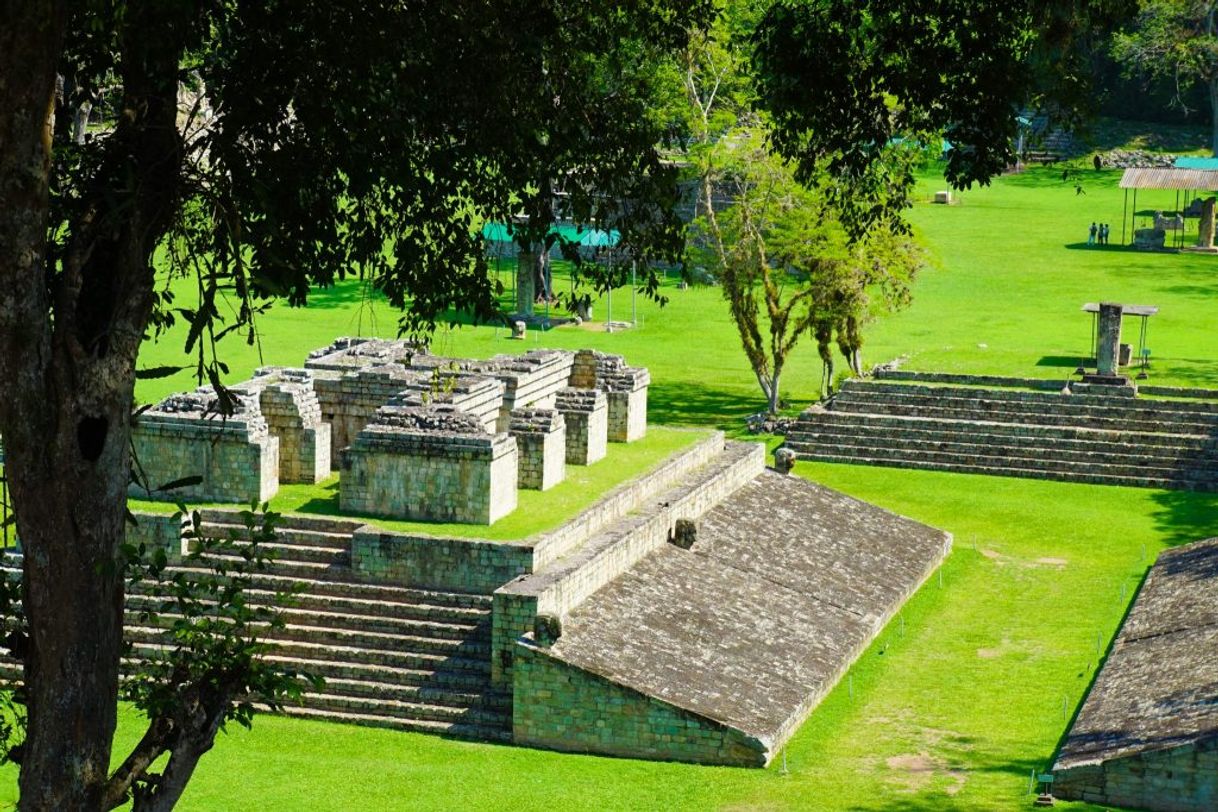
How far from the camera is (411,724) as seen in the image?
76.7ft

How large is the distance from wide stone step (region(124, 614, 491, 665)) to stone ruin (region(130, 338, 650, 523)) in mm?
1916

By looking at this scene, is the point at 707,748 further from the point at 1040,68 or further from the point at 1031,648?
the point at 1040,68

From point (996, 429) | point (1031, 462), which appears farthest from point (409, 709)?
point (996, 429)

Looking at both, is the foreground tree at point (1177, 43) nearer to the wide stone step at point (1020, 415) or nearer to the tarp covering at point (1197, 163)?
the tarp covering at point (1197, 163)

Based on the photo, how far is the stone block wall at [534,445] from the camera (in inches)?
1081

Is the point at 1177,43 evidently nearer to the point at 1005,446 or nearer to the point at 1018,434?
the point at 1018,434

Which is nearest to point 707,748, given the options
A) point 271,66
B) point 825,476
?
point 271,66

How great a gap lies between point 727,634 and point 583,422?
531 centimetres

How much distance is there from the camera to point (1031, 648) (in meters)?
27.0

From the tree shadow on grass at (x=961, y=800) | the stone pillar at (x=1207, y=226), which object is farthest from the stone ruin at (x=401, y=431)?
the stone pillar at (x=1207, y=226)

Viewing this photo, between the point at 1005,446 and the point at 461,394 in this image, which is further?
the point at 1005,446

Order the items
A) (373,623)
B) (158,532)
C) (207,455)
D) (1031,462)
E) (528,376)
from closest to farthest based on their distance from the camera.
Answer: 1. (373,623)
2. (158,532)
3. (207,455)
4. (528,376)
5. (1031,462)

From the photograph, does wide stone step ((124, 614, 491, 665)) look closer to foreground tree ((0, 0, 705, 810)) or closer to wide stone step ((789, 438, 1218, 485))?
foreground tree ((0, 0, 705, 810))

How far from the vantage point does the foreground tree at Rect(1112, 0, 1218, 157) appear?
73500 millimetres
